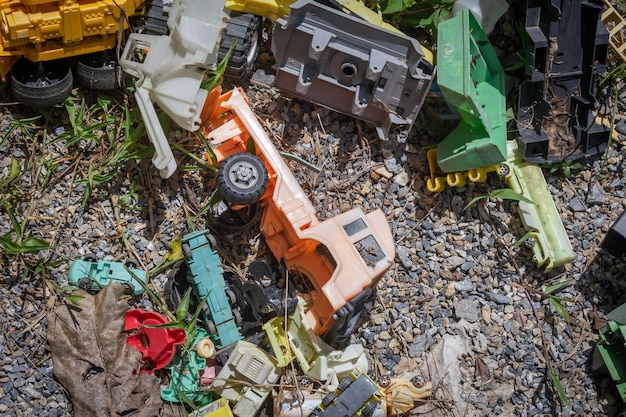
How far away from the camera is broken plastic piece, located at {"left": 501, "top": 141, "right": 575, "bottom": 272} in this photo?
3270 mm

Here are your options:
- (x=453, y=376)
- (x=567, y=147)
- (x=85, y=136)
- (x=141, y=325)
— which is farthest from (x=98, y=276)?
(x=567, y=147)

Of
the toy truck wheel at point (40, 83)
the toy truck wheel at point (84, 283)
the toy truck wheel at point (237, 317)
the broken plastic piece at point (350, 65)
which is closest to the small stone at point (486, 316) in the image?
the broken plastic piece at point (350, 65)

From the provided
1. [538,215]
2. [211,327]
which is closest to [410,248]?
[538,215]

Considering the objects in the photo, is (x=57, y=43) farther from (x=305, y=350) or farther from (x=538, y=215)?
(x=538, y=215)

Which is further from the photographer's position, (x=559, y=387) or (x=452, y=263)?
(x=452, y=263)

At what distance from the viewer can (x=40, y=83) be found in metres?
3.10

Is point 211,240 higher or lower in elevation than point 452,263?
lower

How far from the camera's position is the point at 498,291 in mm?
3332

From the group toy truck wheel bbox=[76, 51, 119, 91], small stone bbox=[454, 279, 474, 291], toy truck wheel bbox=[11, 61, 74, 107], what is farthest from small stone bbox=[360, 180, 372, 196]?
toy truck wheel bbox=[11, 61, 74, 107]

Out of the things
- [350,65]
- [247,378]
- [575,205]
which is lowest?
[247,378]

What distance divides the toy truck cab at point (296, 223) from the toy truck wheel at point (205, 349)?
387 millimetres

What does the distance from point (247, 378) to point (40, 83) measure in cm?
137

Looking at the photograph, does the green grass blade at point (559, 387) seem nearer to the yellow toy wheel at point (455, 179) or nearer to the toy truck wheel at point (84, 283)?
the yellow toy wheel at point (455, 179)

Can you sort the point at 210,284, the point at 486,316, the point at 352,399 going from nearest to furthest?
the point at 352,399 → the point at 210,284 → the point at 486,316
